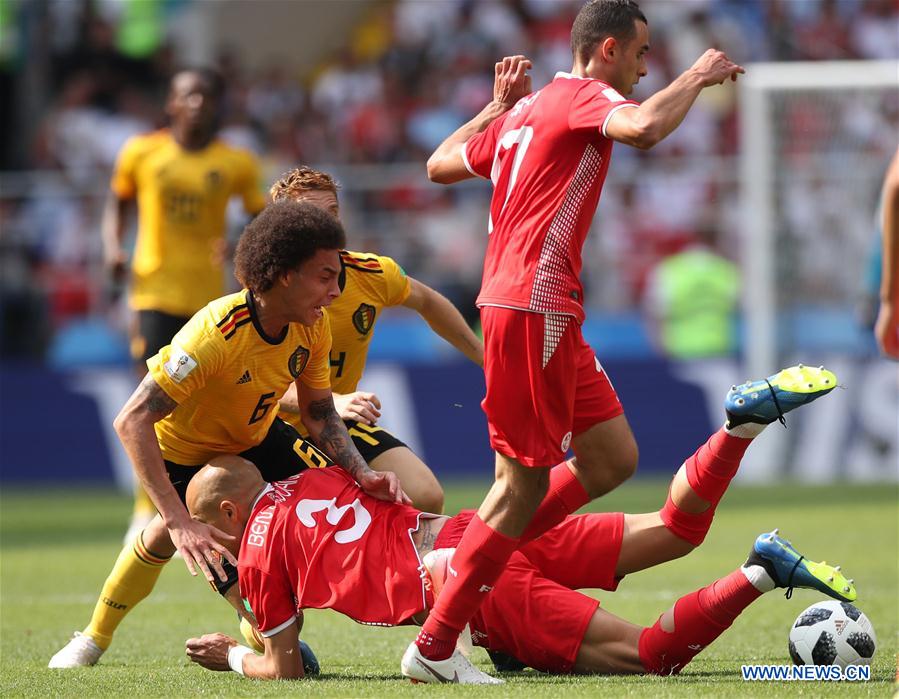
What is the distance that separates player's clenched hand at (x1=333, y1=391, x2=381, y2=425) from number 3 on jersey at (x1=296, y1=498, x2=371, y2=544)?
556mm

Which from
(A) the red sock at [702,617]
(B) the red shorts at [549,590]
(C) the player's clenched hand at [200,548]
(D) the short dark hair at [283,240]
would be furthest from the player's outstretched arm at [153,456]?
(A) the red sock at [702,617]

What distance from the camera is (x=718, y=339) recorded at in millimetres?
15281

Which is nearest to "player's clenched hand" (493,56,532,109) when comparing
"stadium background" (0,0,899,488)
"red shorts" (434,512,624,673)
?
"red shorts" (434,512,624,673)

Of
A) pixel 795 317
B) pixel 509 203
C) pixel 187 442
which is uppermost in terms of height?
pixel 509 203

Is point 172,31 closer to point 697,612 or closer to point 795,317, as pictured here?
point 795,317

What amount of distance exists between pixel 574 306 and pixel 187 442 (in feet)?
5.34

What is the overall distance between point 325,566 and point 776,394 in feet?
5.47

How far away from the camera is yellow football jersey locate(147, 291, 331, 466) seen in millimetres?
5262

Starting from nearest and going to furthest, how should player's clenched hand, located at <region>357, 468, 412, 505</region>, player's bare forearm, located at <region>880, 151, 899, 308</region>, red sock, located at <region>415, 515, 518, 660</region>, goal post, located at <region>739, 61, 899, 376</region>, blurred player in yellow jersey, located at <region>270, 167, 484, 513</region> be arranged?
player's bare forearm, located at <region>880, 151, 899, 308</region>
red sock, located at <region>415, 515, 518, 660</region>
player's clenched hand, located at <region>357, 468, 412, 505</region>
blurred player in yellow jersey, located at <region>270, 167, 484, 513</region>
goal post, located at <region>739, 61, 899, 376</region>

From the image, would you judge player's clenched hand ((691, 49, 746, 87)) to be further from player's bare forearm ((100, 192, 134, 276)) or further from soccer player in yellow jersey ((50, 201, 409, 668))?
player's bare forearm ((100, 192, 134, 276))

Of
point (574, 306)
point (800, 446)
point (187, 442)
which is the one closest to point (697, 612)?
point (574, 306)

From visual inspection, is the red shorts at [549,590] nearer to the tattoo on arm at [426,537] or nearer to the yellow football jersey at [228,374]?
the tattoo on arm at [426,537]

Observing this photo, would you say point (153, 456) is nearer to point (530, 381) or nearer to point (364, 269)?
point (530, 381)

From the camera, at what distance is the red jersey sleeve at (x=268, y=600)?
5.27m
